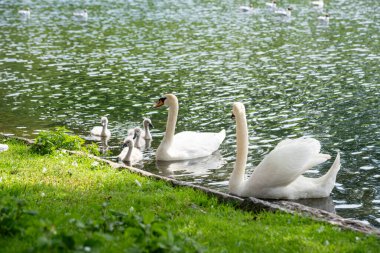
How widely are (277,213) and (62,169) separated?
409cm

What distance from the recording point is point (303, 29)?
129 feet

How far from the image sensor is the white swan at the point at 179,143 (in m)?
14.6

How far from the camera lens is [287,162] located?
1083 cm

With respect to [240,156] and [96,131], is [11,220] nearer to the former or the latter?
[240,156]

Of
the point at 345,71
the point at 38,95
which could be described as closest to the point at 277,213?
the point at 38,95

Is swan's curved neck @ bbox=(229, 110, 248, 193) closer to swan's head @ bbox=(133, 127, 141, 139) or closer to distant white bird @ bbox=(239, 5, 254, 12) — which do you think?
swan's head @ bbox=(133, 127, 141, 139)

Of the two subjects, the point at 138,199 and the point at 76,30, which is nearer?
the point at 138,199

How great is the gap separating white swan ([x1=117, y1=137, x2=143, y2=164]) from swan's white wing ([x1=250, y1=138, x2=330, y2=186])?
13.0 ft

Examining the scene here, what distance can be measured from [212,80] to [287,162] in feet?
Answer: 43.3

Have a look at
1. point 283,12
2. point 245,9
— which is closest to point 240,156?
point 283,12

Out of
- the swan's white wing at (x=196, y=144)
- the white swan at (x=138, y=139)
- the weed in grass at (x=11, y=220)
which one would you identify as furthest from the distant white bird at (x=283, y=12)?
the weed in grass at (x=11, y=220)

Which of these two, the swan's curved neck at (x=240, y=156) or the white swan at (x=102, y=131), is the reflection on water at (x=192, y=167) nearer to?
the swan's curved neck at (x=240, y=156)

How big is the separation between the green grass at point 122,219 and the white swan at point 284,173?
1661mm

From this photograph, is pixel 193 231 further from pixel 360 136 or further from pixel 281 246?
pixel 360 136
